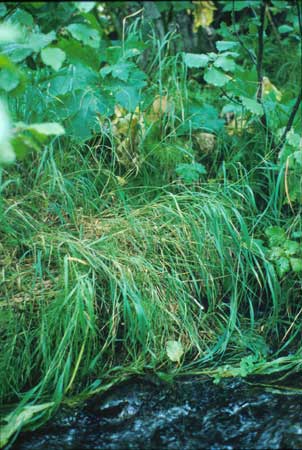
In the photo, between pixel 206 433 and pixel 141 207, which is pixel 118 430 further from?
pixel 141 207

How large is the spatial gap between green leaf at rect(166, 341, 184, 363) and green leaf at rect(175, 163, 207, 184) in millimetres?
764

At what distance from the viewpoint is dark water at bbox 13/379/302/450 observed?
1.92 m

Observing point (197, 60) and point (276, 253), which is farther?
point (197, 60)

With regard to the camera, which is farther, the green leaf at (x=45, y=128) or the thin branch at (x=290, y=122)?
the thin branch at (x=290, y=122)

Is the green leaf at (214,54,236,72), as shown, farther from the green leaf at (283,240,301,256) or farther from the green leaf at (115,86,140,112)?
the green leaf at (283,240,301,256)

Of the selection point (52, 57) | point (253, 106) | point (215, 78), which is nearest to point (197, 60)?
point (215, 78)

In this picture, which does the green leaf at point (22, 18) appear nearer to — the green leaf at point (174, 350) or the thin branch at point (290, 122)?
the thin branch at point (290, 122)

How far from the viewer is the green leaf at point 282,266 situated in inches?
96.7

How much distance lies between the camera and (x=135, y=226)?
8.14 ft

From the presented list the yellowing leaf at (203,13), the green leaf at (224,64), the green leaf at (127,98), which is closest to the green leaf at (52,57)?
the green leaf at (127,98)

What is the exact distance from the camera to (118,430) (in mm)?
1987

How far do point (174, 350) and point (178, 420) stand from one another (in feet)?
0.95

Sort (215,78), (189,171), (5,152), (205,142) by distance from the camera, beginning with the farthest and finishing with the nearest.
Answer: (205,142) → (189,171) → (215,78) → (5,152)

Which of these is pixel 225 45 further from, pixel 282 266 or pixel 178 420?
pixel 178 420
